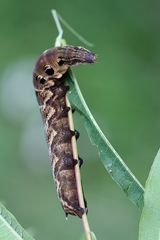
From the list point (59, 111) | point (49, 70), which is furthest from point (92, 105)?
point (59, 111)

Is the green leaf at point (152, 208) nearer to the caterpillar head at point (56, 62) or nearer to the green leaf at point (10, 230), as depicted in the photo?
the green leaf at point (10, 230)

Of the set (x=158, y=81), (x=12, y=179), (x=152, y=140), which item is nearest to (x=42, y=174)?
(x=12, y=179)

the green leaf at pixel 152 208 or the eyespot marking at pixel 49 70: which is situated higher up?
the eyespot marking at pixel 49 70

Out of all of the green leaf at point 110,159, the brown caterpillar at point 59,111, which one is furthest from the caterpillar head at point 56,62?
the green leaf at point 110,159

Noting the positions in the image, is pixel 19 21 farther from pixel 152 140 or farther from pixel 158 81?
pixel 152 140

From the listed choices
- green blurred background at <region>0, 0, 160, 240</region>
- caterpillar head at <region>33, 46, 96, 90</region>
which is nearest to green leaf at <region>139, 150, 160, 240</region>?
caterpillar head at <region>33, 46, 96, 90</region>

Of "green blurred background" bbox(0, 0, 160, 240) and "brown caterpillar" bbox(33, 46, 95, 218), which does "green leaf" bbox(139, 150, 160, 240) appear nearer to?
"brown caterpillar" bbox(33, 46, 95, 218)
